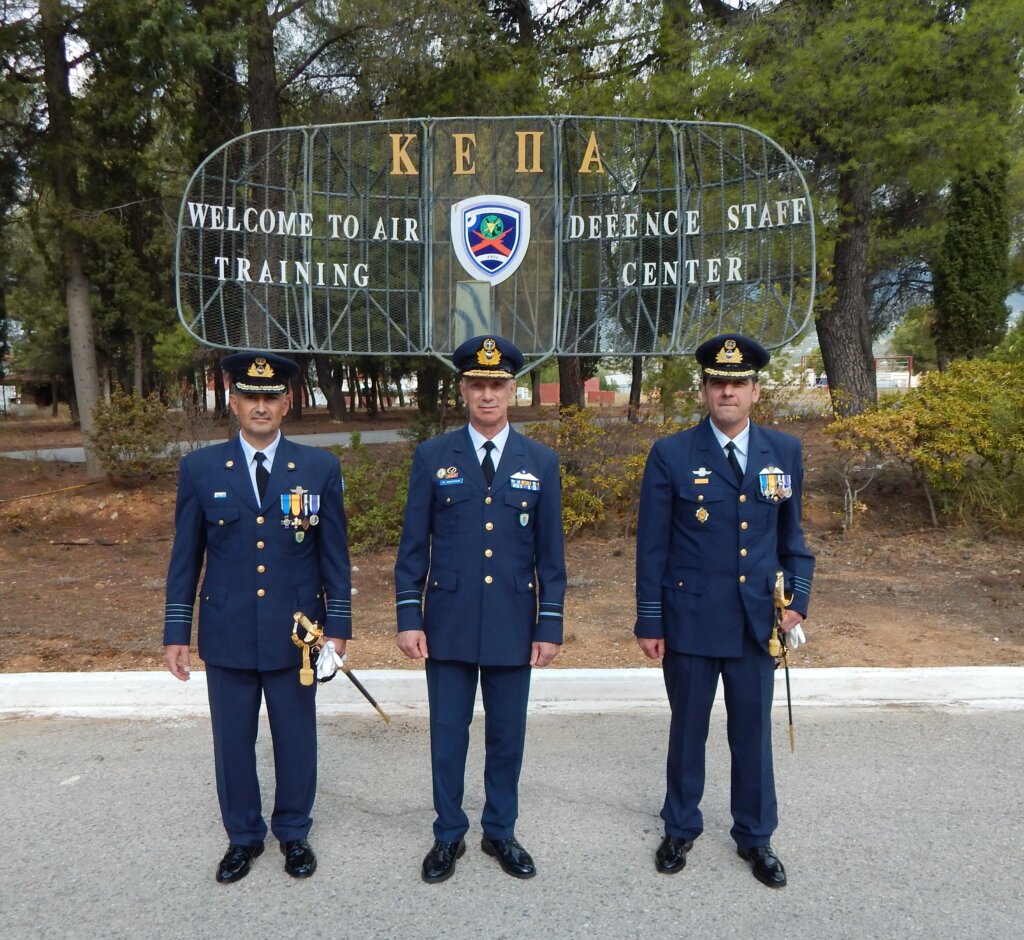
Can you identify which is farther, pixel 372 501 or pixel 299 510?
pixel 372 501

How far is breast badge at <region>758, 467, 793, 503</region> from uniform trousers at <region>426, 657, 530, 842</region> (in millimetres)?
1014

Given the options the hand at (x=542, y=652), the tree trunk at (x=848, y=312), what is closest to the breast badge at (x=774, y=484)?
the hand at (x=542, y=652)

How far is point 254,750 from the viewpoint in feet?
9.84

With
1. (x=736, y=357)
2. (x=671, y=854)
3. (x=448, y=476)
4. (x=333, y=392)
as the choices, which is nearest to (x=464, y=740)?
(x=671, y=854)

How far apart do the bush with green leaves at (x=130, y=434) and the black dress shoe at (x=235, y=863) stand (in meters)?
8.86

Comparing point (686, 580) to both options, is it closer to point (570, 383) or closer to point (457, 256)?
point (457, 256)

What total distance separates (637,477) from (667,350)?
4.95 feet

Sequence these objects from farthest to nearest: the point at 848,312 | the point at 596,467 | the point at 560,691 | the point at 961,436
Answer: the point at 848,312 < the point at 596,467 < the point at 961,436 < the point at 560,691

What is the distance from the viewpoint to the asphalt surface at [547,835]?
8.87 ft

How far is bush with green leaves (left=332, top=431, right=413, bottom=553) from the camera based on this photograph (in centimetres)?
820

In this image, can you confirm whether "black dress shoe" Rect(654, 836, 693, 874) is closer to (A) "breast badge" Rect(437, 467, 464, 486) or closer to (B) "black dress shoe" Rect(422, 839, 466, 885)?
(B) "black dress shoe" Rect(422, 839, 466, 885)

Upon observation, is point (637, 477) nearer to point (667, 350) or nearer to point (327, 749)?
point (667, 350)

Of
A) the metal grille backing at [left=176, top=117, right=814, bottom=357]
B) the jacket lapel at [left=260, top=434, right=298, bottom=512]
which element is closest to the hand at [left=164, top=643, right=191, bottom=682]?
the jacket lapel at [left=260, top=434, right=298, bottom=512]

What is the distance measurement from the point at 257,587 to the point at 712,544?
1523mm
